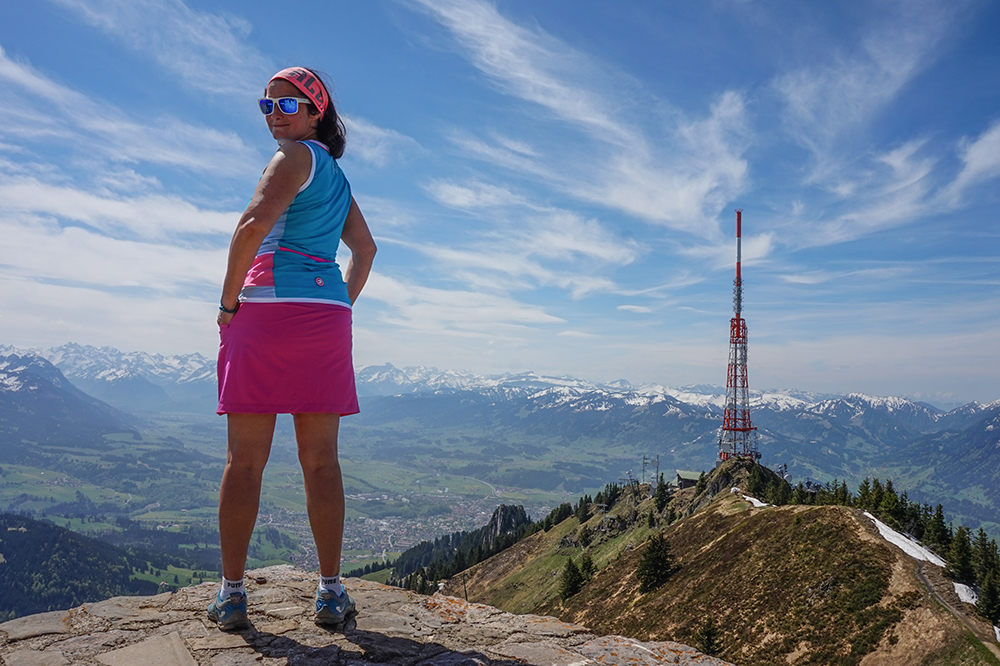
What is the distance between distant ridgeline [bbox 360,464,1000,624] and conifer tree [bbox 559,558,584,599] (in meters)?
16.8

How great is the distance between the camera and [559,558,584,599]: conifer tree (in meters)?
57.1

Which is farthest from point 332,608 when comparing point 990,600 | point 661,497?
point 661,497

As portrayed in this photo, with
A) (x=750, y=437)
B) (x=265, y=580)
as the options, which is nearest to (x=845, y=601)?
(x=265, y=580)

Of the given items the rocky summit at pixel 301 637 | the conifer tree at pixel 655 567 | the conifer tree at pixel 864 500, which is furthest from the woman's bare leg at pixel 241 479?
the conifer tree at pixel 864 500

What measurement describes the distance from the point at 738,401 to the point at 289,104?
7614 centimetres

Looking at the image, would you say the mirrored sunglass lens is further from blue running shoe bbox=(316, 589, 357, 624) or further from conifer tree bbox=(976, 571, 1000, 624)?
conifer tree bbox=(976, 571, 1000, 624)

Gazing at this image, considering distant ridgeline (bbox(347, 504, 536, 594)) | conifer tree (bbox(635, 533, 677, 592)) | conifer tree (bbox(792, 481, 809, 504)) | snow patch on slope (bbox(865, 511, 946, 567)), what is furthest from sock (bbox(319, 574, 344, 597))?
distant ridgeline (bbox(347, 504, 536, 594))

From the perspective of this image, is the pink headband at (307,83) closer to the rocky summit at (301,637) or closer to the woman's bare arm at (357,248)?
the woman's bare arm at (357,248)

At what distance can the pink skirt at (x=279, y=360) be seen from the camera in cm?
407

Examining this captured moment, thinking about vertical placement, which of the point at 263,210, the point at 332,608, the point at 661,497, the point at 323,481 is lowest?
the point at 661,497

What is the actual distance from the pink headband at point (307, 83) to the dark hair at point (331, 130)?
91mm

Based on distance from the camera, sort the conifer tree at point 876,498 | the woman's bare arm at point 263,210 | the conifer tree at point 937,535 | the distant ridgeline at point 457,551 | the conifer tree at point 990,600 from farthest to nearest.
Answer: the distant ridgeline at point 457,551
the conifer tree at point 876,498
the conifer tree at point 937,535
the conifer tree at point 990,600
the woman's bare arm at point 263,210

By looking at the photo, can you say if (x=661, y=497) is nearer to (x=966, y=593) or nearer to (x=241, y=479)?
(x=966, y=593)

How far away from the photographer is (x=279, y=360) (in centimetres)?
412
